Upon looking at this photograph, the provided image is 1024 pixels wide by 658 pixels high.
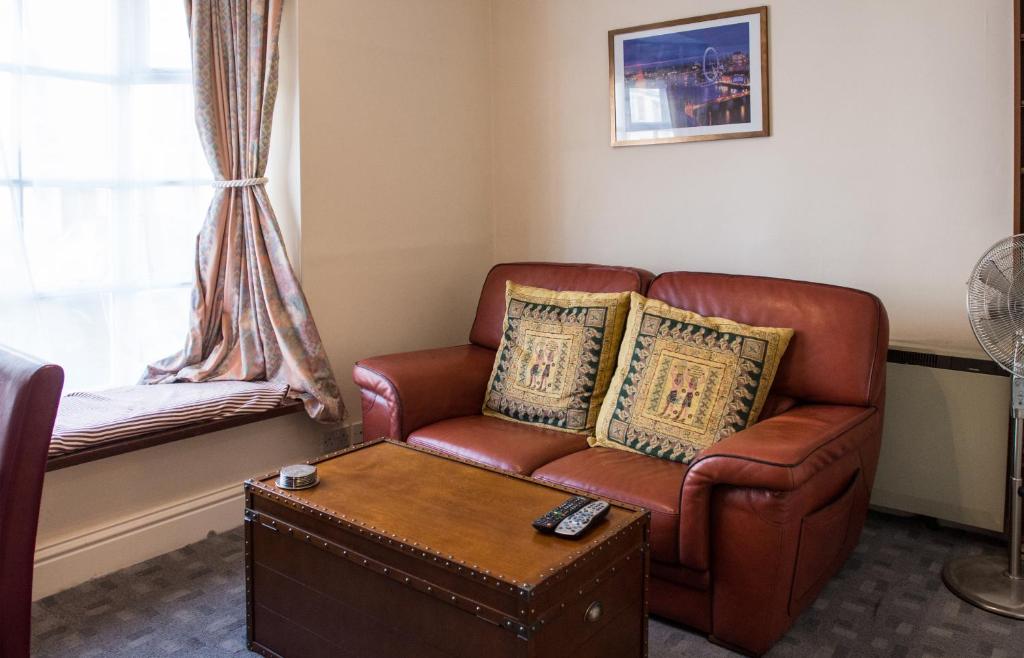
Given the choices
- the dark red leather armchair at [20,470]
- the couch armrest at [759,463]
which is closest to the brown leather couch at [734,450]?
the couch armrest at [759,463]

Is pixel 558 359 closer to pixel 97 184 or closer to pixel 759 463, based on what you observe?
pixel 759 463

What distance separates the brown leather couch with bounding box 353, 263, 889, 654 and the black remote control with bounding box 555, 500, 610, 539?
35 centimetres

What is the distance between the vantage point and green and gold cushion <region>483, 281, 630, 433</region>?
9.04 ft

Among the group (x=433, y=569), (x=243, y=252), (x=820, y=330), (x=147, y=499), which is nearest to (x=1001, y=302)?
(x=820, y=330)

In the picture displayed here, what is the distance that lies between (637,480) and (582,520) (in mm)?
537

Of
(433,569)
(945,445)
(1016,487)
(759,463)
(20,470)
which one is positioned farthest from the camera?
(945,445)

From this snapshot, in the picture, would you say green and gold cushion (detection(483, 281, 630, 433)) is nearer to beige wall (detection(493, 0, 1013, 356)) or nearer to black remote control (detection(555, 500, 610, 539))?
beige wall (detection(493, 0, 1013, 356))

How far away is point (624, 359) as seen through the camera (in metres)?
2.64

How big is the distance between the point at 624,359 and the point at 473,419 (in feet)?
1.97

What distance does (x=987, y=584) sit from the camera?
2406 mm

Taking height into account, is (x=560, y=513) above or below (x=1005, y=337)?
below

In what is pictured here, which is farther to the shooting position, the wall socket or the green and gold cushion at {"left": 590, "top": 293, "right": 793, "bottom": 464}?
the wall socket

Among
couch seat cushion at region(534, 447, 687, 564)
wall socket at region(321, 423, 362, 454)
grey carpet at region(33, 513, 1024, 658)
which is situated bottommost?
grey carpet at region(33, 513, 1024, 658)

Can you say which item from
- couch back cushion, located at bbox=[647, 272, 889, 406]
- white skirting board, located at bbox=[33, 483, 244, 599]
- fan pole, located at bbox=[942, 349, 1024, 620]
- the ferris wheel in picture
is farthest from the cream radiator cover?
white skirting board, located at bbox=[33, 483, 244, 599]
